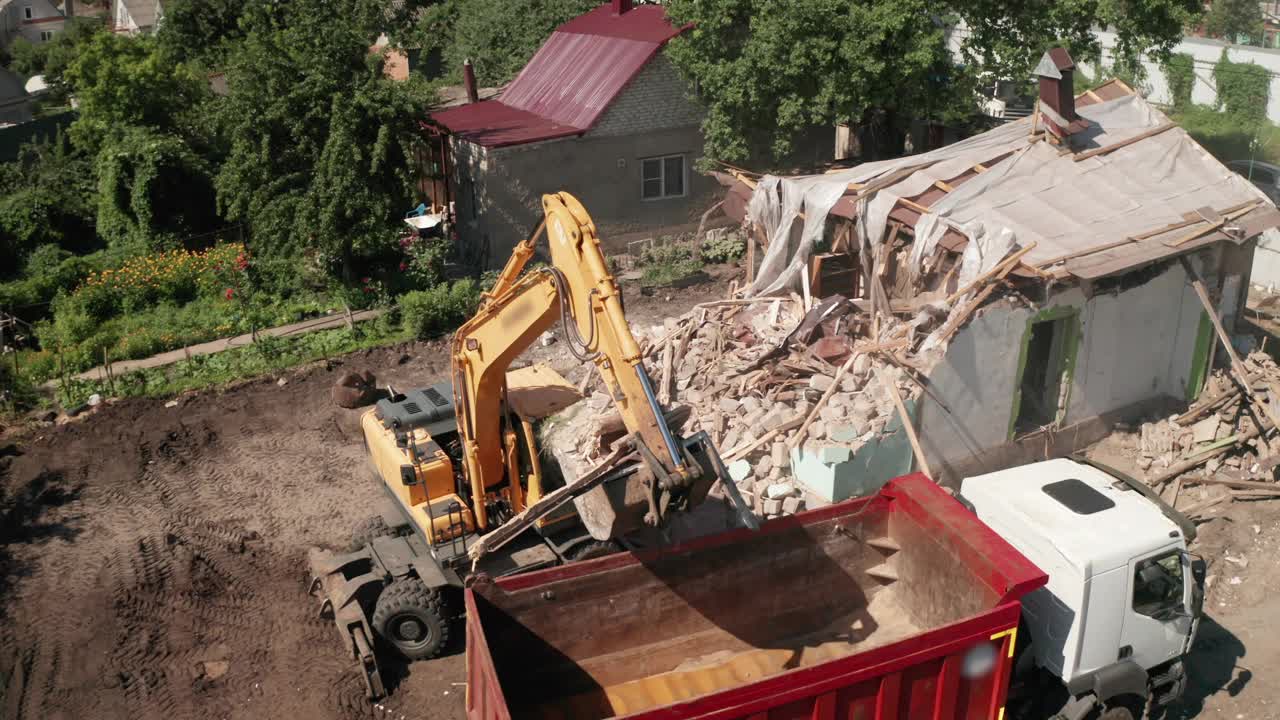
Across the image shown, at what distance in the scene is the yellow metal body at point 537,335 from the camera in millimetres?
8453

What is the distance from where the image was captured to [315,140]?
21891mm

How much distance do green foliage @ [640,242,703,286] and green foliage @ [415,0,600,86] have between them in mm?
12693

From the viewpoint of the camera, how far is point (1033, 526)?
945cm

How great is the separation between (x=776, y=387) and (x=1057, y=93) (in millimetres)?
7029

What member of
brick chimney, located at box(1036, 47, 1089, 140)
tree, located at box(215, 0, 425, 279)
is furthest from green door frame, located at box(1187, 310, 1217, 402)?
tree, located at box(215, 0, 425, 279)

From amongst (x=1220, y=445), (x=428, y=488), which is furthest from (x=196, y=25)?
(x=1220, y=445)

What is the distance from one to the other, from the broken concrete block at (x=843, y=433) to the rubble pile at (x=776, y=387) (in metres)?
0.01

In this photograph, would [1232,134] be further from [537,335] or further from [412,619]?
[412,619]

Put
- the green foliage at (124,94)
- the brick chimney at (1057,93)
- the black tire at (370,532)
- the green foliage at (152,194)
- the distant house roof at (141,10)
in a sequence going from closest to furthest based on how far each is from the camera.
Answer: the black tire at (370,532) → the brick chimney at (1057,93) → the green foliage at (152,194) → the green foliage at (124,94) → the distant house roof at (141,10)

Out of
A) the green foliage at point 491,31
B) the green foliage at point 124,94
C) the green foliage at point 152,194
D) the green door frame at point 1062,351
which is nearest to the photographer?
the green door frame at point 1062,351

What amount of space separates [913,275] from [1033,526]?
6467 mm

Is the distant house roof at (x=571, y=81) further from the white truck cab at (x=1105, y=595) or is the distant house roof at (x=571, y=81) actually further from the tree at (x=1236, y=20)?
the tree at (x=1236, y=20)

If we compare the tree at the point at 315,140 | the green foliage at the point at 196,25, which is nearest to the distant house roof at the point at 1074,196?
the tree at the point at 315,140

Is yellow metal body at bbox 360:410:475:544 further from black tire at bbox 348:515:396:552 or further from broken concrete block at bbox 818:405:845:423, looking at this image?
broken concrete block at bbox 818:405:845:423
